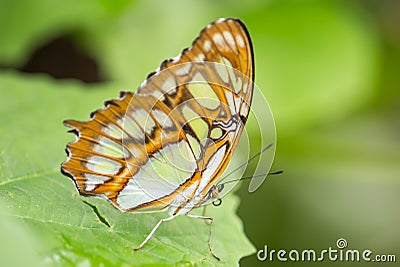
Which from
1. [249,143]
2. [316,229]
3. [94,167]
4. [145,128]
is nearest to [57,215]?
[94,167]

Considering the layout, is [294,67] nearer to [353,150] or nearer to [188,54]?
[353,150]

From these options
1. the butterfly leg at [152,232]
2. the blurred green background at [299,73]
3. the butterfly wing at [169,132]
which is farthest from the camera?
the blurred green background at [299,73]

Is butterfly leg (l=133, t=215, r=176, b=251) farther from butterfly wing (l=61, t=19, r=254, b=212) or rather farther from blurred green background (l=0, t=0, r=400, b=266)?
blurred green background (l=0, t=0, r=400, b=266)

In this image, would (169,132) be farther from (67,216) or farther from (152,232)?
(67,216)

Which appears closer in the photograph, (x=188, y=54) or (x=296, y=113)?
(x=188, y=54)

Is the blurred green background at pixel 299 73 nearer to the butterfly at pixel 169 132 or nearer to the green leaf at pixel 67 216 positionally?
the green leaf at pixel 67 216

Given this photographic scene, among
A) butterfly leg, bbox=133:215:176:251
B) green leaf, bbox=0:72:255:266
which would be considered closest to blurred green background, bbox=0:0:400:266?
green leaf, bbox=0:72:255:266

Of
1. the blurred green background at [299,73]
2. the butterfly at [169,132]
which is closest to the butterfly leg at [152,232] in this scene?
the butterfly at [169,132]
